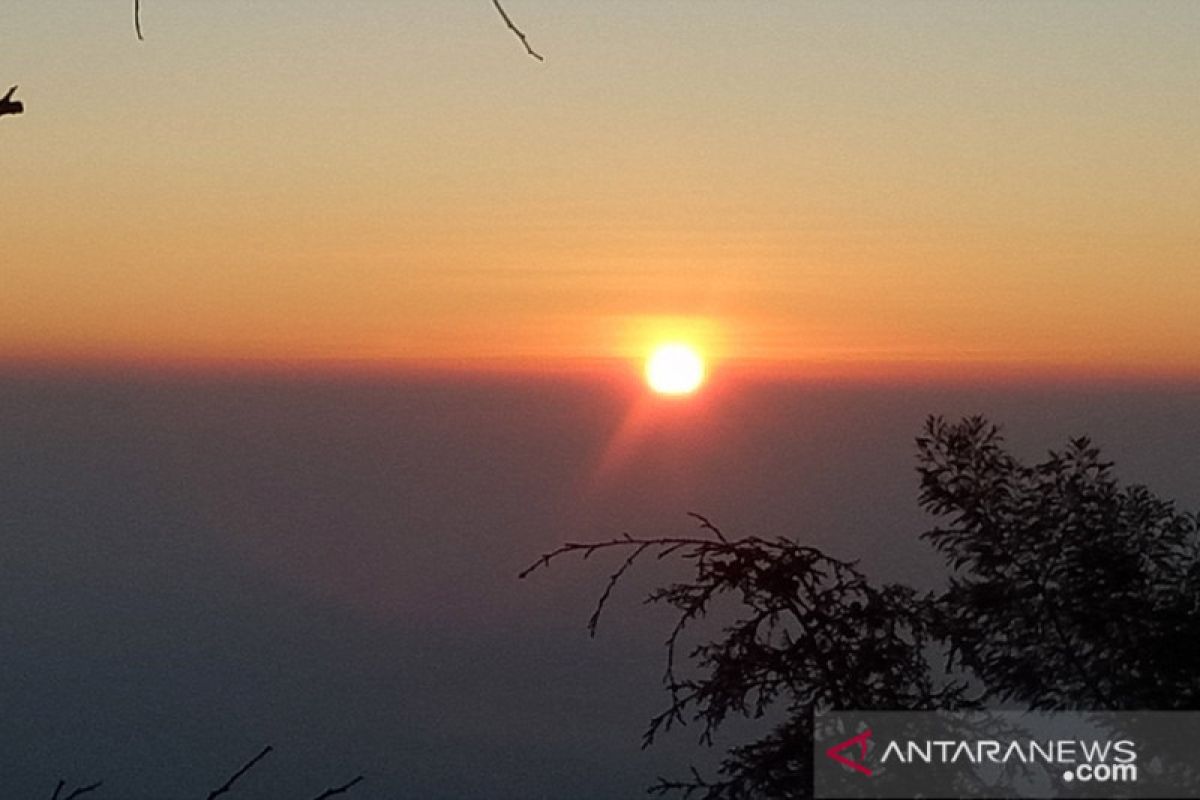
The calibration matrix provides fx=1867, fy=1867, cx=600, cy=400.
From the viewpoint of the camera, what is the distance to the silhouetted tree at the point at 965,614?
5371mm

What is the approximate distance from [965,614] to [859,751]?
1.30m

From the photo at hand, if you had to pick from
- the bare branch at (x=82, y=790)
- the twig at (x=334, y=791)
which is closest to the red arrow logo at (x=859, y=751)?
the twig at (x=334, y=791)

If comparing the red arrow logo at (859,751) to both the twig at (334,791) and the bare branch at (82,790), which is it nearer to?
the twig at (334,791)

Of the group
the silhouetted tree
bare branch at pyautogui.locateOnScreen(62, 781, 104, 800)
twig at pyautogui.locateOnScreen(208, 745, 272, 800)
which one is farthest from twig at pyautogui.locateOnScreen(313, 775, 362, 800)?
the silhouetted tree

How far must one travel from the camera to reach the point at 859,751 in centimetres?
539

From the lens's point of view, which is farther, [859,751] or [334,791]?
[859,751]

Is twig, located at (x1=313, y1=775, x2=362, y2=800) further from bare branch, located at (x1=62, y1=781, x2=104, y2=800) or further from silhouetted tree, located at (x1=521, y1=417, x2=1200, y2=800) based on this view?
silhouetted tree, located at (x1=521, y1=417, x2=1200, y2=800)

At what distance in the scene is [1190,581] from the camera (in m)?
6.81

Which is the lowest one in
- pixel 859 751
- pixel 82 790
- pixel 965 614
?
pixel 82 790

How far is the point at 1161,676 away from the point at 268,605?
15965 centimetres

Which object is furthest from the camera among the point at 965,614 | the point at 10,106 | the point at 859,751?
the point at 965,614

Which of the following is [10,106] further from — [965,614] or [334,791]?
[965,614]

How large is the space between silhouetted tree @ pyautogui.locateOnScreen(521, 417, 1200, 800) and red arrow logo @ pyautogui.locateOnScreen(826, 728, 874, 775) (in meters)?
0.09

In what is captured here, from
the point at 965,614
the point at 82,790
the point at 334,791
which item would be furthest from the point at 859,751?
the point at 82,790
